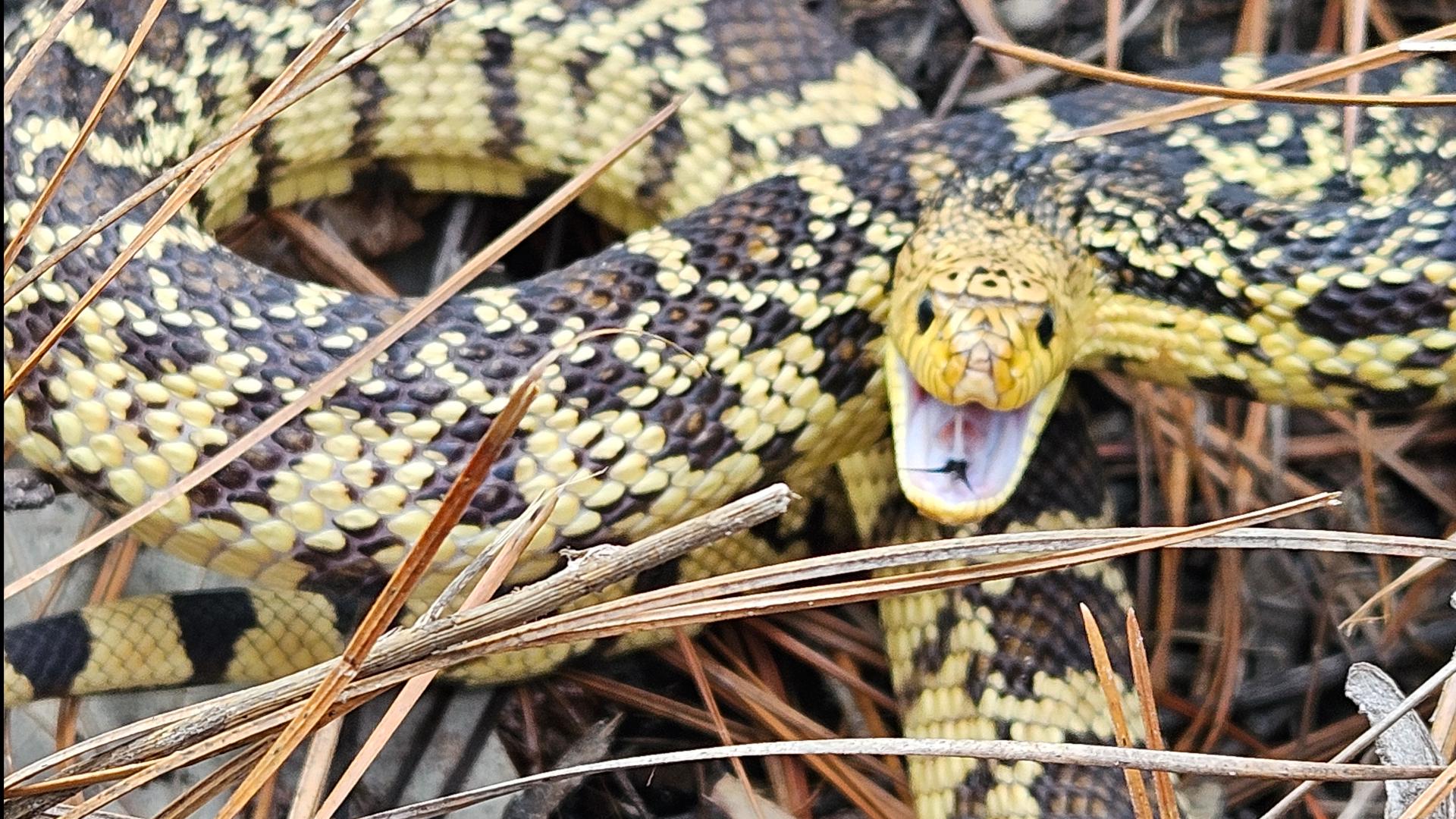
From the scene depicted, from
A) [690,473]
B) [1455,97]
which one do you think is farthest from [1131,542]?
[1455,97]

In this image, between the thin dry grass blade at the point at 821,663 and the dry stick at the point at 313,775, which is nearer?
the dry stick at the point at 313,775

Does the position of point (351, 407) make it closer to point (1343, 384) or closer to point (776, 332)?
point (776, 332)

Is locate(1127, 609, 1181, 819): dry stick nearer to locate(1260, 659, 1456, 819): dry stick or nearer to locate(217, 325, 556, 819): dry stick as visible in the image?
locate(1260, 659, 1456, 819): dry stick

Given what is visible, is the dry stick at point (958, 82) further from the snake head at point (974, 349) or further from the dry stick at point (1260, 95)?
the dry stick at point (1260, 95)

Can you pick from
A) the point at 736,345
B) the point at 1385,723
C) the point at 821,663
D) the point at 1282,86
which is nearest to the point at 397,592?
the point at 736,345

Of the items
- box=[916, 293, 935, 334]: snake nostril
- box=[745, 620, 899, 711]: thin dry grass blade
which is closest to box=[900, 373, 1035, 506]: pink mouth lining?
box=[916, 293, 935, 334]: snake nostril

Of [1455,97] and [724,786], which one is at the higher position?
[1455,97]

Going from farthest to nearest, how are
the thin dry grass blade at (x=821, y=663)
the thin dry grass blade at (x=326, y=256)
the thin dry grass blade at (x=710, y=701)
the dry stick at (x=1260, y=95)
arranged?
1. the thin dry grass blade at (x=326, y=256)
2. the thin dry grass blade at (x=821, y=663)
3. the thin dry grass blade at (x=710, y=701)
4. the dry stick at (x=1260, y=95)

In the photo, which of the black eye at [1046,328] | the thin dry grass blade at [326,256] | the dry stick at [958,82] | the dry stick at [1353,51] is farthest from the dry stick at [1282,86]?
the thin dry grass blade at [326,256]
